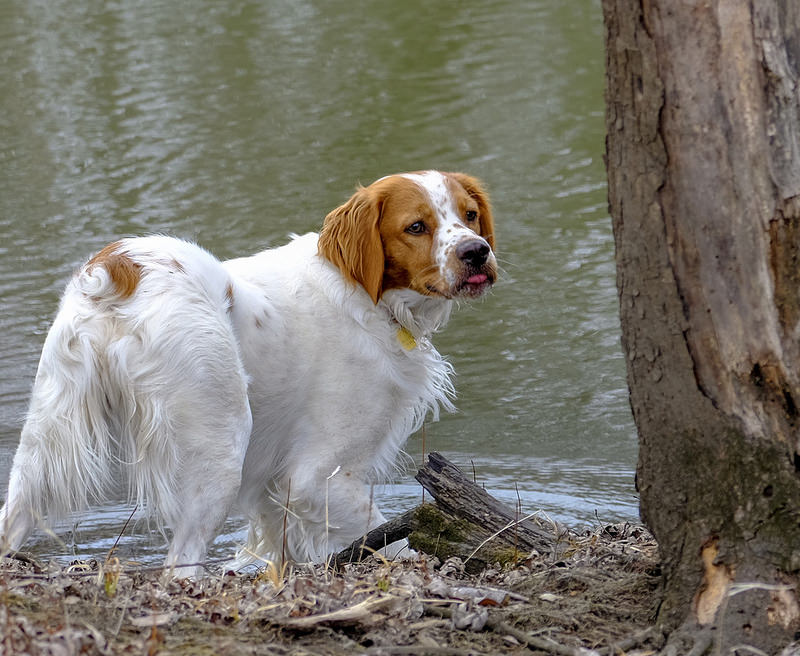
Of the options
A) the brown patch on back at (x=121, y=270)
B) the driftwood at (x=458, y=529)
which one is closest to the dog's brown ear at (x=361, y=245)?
the driftwood at (x=458, y=529)

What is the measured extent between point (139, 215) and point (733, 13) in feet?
25.5

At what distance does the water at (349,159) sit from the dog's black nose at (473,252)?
1507 millimetres

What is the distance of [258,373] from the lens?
4602 mm

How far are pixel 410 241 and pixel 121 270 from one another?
1.18 meters

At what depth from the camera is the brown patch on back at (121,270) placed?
13.4 feet

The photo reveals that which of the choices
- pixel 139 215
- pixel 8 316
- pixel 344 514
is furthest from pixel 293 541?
pixel 139 215

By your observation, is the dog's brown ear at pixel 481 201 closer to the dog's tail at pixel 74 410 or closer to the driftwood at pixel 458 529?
the driftwood at pixel 458 529

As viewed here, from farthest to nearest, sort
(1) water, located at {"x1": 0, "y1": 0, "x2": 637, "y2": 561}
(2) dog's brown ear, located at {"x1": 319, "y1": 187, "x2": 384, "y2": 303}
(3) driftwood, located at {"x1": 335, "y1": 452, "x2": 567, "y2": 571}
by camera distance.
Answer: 1. (1) water, located at {"x1": 0, "y1": 0, "x2": 637, "y2": 561}
2. (2) dog's brown ear, located at {"x1": 319, "y1": 187, "x2": 384, "y2": 303}
3. (3) driftwood, located at {"x1": 335, "y1": 452, "x2": 567, "y2": 571}

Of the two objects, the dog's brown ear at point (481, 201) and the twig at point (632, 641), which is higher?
the dog's brown ear at point (481, 201)

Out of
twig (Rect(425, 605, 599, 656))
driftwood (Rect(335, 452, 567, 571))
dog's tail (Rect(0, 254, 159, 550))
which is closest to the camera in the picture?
twig (Rect(425, 605, 599, 656))

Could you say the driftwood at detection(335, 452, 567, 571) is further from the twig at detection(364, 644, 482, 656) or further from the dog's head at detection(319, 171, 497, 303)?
the twig at detection(364, 644, 482, 656)

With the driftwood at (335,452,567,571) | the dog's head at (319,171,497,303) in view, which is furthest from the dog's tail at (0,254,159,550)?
the dog's head at (319,171,497,303)

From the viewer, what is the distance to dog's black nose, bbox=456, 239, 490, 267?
15.3ft

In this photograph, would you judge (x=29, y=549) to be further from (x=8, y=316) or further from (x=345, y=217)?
(x=8, y=316)
